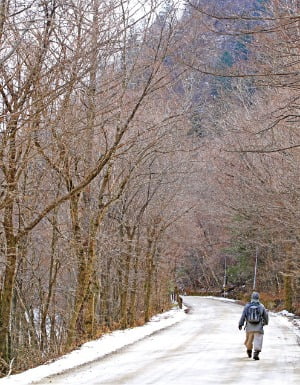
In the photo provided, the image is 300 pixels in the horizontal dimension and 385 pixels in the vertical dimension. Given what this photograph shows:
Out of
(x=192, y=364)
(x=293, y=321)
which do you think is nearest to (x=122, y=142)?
(x=192, y=364)

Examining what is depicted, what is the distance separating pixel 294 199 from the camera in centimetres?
2547

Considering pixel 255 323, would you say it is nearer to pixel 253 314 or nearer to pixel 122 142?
pixel 253 314

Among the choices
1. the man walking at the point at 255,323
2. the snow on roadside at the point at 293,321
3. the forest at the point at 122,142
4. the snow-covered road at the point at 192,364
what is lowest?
the snow-covered road at the point at 192,364

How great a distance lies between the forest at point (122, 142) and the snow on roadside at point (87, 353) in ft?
2.21

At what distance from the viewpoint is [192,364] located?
15375mm

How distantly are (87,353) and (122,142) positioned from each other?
755 centimetres

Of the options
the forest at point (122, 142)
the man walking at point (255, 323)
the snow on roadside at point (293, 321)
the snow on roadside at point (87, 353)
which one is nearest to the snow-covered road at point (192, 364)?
the snow on roadside at point (87, 353)

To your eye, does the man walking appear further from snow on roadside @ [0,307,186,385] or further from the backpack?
snow on roadside @ [0,307,186,385]

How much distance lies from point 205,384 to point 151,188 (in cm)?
1772

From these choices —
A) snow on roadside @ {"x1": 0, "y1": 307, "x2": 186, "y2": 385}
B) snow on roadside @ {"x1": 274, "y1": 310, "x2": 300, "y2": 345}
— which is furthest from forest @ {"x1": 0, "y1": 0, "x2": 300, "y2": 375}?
snow on roadside @ {"x1": 274, "y1": 310, "x2": 300, "y2": 345}

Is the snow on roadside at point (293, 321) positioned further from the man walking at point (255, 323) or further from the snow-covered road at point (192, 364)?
the man walking at point (255, 323)

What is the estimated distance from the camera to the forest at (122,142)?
1039cm

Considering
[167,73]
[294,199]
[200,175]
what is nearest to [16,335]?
[294,199]

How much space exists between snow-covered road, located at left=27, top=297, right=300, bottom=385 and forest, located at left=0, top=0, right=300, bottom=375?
6.44 ft
